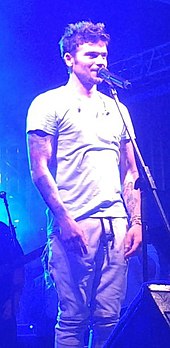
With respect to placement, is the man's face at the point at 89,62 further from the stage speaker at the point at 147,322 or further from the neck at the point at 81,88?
the stage speaker at the point at 147,322

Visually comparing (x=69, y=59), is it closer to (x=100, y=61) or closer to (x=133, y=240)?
(x=100, y=61)

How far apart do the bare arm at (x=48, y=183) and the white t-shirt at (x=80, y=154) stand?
0.19 feet

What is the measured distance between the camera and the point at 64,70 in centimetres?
811

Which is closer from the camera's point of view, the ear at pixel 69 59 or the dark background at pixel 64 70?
the ear at pixel 69 59

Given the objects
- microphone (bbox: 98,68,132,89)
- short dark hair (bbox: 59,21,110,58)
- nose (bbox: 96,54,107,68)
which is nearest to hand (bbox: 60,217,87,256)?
microphone (bbox: 98,68,132,89)

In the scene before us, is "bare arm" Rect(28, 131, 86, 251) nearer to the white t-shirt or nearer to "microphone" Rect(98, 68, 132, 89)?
the white t-shirt

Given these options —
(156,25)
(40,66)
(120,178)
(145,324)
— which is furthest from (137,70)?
(145,324)

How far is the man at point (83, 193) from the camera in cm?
266

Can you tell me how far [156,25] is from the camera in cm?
730

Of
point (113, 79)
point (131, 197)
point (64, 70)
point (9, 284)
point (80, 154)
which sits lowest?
point (9, 284)

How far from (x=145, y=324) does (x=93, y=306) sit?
40.4 inches

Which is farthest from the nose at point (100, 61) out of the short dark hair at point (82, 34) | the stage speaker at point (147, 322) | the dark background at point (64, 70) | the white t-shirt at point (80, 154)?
the dark background at point (64, 70)

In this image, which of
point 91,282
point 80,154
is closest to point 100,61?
point 80,154

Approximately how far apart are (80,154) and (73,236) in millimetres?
475
